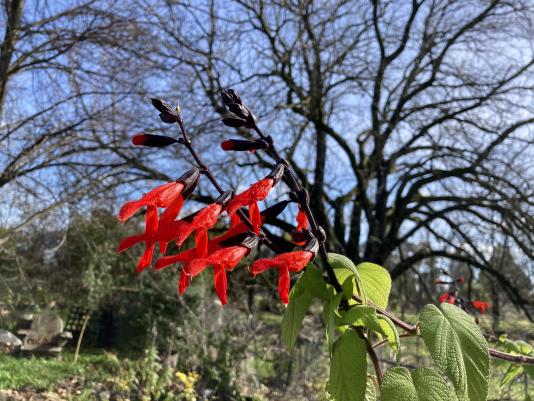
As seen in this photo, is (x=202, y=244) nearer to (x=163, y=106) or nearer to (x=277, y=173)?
(x=277, y=173)

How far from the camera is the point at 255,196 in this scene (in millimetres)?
781

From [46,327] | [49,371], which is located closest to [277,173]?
[49,371]

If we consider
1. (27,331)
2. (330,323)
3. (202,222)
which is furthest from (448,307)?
(27,331)

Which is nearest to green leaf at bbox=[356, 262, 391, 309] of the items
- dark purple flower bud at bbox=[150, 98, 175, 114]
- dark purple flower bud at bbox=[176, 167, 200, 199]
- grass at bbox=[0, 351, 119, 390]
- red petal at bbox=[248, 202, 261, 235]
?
red petal at bbox=[248, 202, 261, 235]

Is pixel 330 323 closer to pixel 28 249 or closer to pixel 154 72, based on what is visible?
pixel 154 72

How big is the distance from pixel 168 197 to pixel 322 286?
30 centimetres

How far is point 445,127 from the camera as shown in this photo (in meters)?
7.26

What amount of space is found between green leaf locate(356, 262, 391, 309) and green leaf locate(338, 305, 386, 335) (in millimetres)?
167


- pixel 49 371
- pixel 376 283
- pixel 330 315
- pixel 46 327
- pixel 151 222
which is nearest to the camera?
pixel 330 315

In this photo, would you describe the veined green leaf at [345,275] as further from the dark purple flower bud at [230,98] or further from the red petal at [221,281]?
the dark purple flower bud at [230,98]

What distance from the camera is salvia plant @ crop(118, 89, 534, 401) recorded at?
Result: 0.72 metres

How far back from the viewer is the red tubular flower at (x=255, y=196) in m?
0.78

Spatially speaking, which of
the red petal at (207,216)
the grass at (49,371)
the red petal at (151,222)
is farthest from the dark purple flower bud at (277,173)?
the grass at (49,371)

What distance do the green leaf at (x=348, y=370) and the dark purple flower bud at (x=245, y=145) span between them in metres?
0.34
